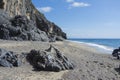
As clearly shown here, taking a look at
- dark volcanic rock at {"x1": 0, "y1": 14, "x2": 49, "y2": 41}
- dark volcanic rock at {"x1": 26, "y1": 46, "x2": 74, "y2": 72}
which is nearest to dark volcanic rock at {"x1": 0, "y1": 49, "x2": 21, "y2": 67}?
dark volcanic rock at {"x1": 26, "y1": 46, "x2": 74, "y2": 72}

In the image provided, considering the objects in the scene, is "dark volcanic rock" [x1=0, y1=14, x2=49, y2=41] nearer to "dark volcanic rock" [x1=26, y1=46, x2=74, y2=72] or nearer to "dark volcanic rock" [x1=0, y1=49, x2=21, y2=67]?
"dark volcanic rock" [x1=26, y1=46, x2=74, y2=72]

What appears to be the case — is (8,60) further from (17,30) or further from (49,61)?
(17,30)

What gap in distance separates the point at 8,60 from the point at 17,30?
1756 centimetres

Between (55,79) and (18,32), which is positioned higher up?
(18,32)

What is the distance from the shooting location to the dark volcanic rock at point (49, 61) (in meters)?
14.7

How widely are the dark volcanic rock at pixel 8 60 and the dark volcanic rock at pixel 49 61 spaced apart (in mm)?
1055

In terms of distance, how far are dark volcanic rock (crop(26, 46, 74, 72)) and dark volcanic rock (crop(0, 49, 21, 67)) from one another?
1055mm

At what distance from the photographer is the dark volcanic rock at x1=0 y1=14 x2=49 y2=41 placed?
31422 mm

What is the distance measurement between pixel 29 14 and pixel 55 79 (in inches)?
2015

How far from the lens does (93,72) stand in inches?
605

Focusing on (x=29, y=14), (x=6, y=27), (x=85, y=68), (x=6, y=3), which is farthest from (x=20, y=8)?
(x=85, y=68)

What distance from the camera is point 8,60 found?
14969mm

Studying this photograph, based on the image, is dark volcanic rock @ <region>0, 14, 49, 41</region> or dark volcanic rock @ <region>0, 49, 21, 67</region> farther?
dark volcanic rock @ <region>0, 14, 49, 41</region>

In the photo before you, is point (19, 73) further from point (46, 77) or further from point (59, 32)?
point (59, 32)
